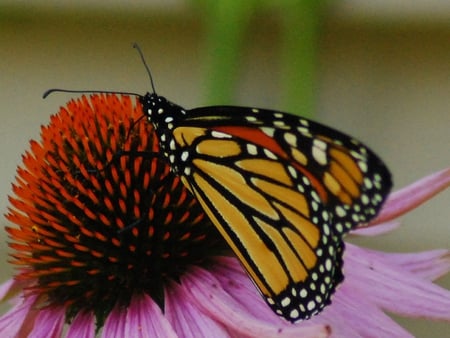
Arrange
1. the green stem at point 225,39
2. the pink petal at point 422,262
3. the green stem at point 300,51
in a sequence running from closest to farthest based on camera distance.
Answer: the pink petal at point 422,262
the green stem at point 225,39
the green stem at point 300,51

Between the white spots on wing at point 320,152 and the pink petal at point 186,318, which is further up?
the white spots on wing at point 320,152

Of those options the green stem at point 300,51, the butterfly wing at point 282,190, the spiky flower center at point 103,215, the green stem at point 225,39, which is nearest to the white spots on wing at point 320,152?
the butterfly wing at point 282,190

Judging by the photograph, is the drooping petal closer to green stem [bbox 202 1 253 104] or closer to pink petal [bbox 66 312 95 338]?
pink petal [bbox 66 312 95 338]

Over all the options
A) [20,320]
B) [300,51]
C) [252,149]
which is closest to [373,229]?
[252,149]

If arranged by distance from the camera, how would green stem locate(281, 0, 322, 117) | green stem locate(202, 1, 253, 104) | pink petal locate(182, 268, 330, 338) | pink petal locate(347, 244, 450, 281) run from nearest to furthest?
pink petal locate(182, 268, 330, 338) → pink petal locate(347, 244, 450, 281) → green stem locate(202, 1, 253, 104) → green stem locate(281, 0, 322, 117)

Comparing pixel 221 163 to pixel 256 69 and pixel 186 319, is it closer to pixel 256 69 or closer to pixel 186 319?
pixel 186 319

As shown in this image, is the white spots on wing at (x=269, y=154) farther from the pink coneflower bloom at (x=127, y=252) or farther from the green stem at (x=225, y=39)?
the green stem at (x=225, y=39)

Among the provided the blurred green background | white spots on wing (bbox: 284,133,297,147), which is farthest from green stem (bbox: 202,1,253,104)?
white spots on wing (bbox: 284,133,297,147)
